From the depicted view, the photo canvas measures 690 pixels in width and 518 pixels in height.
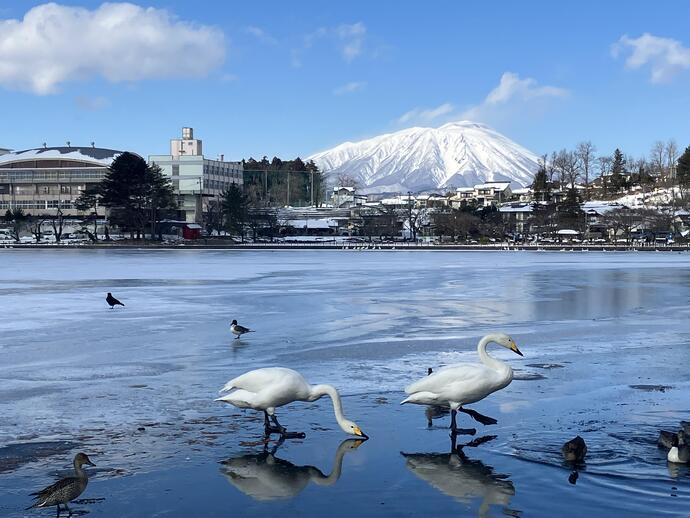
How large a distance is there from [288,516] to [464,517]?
1294mm

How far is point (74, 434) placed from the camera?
9148mm

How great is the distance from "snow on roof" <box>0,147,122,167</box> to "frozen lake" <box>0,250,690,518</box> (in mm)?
112268

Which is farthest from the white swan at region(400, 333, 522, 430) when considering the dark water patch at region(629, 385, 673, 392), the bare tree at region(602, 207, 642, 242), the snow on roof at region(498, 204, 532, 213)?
the snow on roof at region(498, 204, 532, 213)

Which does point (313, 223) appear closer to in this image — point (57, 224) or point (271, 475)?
point (57, 224)

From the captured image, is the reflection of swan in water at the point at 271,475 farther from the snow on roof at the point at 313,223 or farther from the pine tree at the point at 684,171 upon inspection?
the pine tree at the point at 684,171

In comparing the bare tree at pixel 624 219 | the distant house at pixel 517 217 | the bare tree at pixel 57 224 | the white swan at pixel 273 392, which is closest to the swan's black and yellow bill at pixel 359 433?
the white swan at pixel 273 392

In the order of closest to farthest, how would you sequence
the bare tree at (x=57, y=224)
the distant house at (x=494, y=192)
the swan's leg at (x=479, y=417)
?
the swan's leg at (x=479, y=417), the bare tree at (x=57, y=224), the distant house at (x=494, y=192)

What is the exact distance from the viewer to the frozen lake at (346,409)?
722 centimetres

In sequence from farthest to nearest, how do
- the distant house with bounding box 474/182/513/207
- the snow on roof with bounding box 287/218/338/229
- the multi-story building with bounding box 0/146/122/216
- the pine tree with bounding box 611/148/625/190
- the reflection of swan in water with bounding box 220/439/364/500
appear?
1. the distant house with bounding box 474/182/513/207
2. the pine tree with bounding box 611/148/625/190
3. the multi-story building with bounding box 0/146/122/216
4. the snow on roof with bounding box 287/218/338/229
5. the reflection of swan in water with bounding box 220/439/364/500

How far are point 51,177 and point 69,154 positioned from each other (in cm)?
434

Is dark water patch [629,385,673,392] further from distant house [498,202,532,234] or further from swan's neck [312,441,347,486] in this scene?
distant house [498,202,532,234]

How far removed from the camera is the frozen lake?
722 centimetres

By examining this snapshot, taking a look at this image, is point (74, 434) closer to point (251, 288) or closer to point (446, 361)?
point (446, 361)

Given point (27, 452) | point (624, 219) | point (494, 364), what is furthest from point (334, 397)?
point (624, 219)
